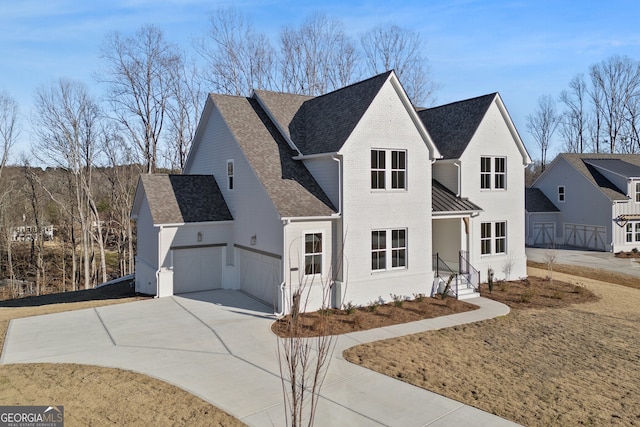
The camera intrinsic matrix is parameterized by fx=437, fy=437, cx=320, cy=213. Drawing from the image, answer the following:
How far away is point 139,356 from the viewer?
36.4 ft

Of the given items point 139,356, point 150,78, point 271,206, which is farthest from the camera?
point 150,78

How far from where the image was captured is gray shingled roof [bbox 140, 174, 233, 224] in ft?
61.1

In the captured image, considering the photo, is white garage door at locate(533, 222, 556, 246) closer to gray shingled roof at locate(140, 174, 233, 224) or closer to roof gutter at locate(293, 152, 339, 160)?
roof gutter at locate(293, 152, 339, 160)

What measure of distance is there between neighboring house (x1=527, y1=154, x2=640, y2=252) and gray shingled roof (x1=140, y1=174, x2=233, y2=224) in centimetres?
2946

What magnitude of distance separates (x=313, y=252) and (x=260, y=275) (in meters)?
2.78

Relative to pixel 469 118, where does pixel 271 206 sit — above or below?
below

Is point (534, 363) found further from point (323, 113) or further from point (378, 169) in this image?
point (323, 113)

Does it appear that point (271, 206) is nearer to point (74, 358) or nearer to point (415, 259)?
point (415, 259)

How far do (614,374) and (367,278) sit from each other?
8.07m

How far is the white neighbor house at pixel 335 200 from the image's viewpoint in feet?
52.7

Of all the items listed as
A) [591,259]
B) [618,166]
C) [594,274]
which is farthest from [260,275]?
[618,166]

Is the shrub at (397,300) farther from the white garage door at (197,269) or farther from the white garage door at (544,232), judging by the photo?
the white garage door at (544,232)

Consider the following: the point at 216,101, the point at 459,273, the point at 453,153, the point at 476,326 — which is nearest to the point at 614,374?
the point at 476,326

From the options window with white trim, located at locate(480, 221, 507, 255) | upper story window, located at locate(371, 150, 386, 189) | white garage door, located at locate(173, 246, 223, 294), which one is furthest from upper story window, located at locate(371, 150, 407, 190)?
white garage door, located at locate(173, 246, 223, 294)
